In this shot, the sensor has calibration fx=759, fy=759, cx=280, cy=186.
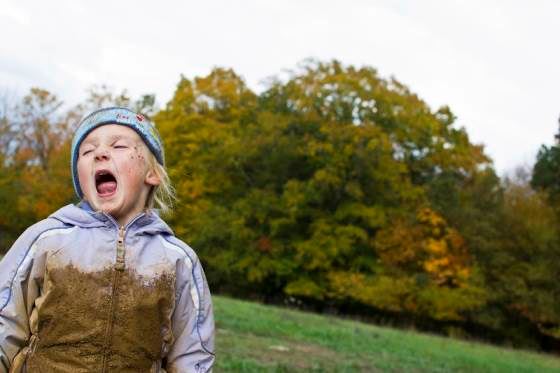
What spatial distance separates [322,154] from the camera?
1357 inches

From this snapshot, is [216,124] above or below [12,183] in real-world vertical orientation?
above

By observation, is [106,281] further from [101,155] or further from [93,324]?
[101,155]

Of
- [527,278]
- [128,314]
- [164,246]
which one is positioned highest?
[527,278]

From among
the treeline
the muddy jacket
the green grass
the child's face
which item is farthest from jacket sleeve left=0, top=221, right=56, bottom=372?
the treeline

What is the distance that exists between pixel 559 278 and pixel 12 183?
29.1 m

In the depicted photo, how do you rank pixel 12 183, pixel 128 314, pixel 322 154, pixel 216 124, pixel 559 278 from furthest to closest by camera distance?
pixel 12 183, pixel 216 124, pixel 322 154, pixel 559 278, pixel 128 314

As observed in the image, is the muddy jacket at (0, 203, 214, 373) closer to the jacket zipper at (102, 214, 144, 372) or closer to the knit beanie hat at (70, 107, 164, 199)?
the jacket zipper at (102, 214, 144, 372)

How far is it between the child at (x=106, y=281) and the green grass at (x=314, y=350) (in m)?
5.73

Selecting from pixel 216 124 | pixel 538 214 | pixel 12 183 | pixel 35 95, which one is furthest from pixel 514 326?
pixel 35 95

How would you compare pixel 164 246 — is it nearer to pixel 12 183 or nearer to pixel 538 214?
pixel 538 214

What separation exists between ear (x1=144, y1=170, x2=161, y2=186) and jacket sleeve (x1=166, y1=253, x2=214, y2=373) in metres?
0.29

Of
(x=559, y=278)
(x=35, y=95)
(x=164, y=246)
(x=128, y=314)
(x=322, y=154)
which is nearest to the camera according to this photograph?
(x=128, y=314)

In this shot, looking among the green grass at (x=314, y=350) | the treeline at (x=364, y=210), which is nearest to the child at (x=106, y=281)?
the green grass at (x=314, y=350)

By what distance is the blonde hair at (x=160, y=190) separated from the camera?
2.76 metres
